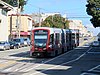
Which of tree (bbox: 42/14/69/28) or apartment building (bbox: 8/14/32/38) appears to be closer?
apartment building (bbox: 8/14/32/38)

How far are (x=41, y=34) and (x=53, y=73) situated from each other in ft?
54.6

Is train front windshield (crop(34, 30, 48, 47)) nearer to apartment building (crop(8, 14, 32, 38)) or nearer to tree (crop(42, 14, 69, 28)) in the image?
apartment building (crop(8, 14, 32, 38))

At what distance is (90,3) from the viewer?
67.7 metres

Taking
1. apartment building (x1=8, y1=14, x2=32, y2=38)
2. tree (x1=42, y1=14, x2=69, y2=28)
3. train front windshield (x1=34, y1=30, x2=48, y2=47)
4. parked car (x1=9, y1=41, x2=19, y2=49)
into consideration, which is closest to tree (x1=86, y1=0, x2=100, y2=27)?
parked car (x1=9, y1=41, x2=19, y2=49)

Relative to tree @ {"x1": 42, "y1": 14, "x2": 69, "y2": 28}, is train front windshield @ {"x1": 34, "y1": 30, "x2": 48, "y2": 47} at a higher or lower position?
lower

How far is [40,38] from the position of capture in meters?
39.2

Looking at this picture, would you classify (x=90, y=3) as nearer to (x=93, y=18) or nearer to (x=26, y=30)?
(x=93, y=18)

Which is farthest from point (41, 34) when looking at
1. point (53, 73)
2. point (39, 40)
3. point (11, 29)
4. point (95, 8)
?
point (11, 29)

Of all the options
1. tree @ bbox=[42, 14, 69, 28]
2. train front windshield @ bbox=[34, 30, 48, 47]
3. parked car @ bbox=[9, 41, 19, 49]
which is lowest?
parked car @ bbox=[9, 41, 19, 49]

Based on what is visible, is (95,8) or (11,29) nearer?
(95,8)

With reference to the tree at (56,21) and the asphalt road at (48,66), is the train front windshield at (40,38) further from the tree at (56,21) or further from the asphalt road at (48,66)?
the tree at (56,21)

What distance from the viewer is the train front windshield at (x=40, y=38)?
39062 mm

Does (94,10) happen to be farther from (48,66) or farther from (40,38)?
(48,66)

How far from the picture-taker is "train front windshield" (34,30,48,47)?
3906 centimetres
